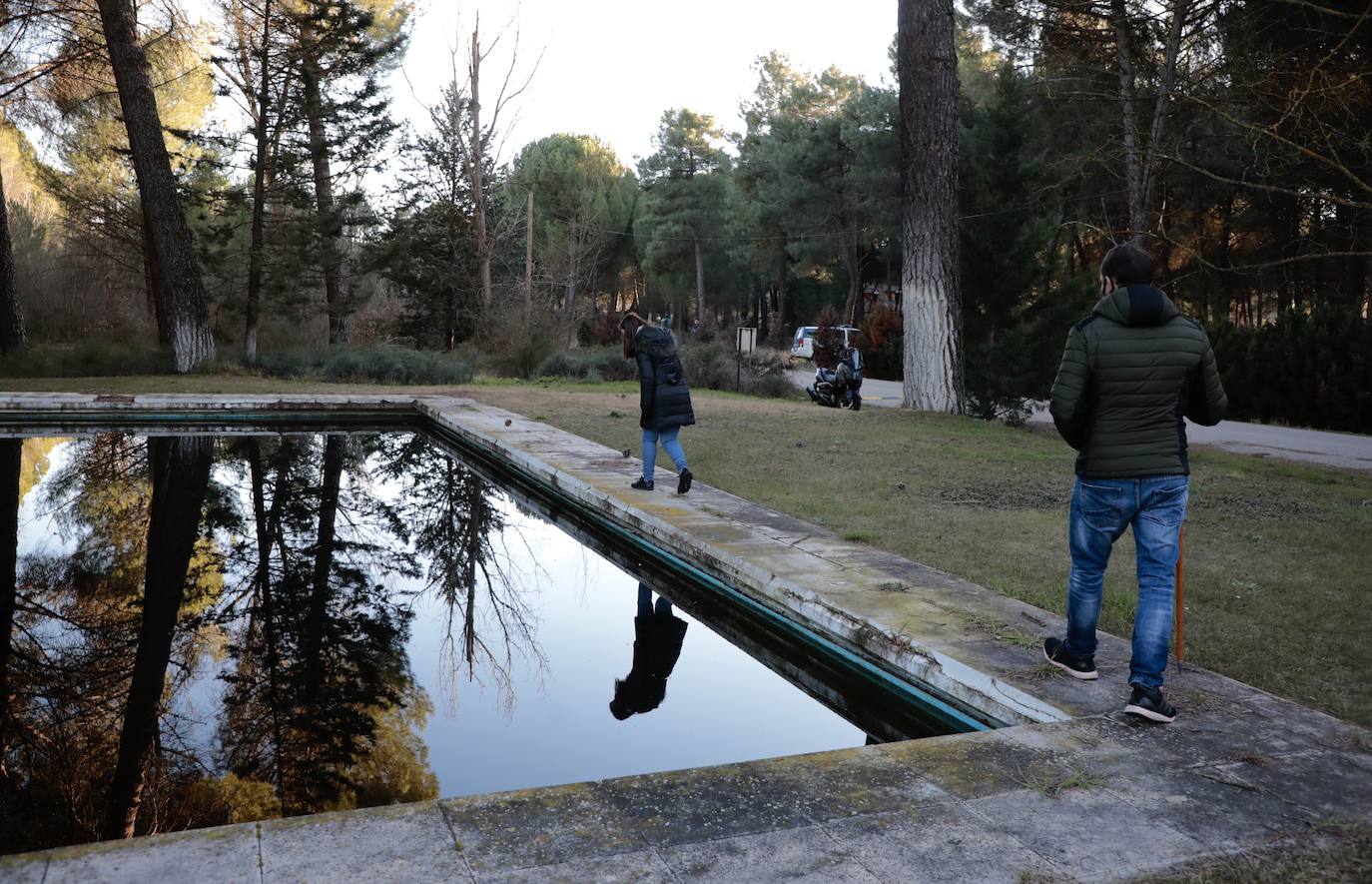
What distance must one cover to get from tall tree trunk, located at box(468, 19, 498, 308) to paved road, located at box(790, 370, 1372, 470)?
15868 mm

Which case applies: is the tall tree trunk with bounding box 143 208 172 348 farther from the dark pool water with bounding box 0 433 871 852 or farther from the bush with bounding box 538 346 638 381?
the dark pool water with bounding box 0 433 871 852

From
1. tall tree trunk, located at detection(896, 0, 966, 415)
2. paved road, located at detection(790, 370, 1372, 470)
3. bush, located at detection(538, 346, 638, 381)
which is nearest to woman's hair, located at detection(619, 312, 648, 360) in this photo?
paved road, located at detection(790, 370, 1372, 470)

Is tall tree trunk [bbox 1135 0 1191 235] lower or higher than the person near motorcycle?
higher

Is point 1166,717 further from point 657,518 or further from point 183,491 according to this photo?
point 183,491

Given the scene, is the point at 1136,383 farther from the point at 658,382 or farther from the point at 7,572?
the point at 7,572

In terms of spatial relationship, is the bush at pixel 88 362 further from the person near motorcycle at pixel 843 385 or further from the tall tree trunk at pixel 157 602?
the person near motorcycle at pixel 843 385

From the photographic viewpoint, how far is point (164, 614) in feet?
18.6

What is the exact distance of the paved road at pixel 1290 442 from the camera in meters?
12.6

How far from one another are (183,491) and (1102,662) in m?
7.74

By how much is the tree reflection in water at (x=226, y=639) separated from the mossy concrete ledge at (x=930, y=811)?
0.98 meters

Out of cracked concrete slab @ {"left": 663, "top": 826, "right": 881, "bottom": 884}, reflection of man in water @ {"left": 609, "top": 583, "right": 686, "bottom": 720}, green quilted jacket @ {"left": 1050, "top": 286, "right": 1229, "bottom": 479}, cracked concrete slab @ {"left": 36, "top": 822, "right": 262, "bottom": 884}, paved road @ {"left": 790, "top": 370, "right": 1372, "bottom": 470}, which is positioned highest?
green quilted jacket @ {"left": 1050, "top": 286, "right": 1229, "bottom": 479}

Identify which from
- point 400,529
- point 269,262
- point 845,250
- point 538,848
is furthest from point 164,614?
point 845,250

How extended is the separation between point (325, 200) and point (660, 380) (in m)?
18.3

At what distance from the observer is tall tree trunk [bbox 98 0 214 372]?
18266mm
